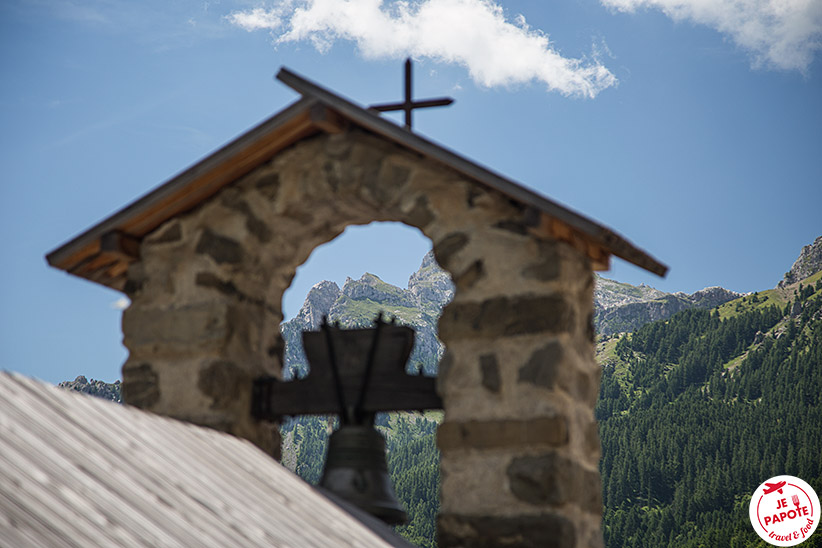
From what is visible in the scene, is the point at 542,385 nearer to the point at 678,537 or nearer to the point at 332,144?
the point at 332,144

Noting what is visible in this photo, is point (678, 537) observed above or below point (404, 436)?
below

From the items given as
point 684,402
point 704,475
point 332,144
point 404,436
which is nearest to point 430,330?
point 404,436

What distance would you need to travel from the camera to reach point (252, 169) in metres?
5.46

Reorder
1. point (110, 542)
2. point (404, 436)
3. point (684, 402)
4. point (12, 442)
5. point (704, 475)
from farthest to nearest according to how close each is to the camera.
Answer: point (404, 436) < point (684, 402) < point (704, 475) < point (12, 442) < point (110, 542)

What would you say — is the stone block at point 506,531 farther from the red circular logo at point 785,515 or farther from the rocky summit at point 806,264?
the rocky summit at point 806,264

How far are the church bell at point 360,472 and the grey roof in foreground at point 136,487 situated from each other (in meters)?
0.64

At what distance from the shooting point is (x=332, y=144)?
5332 millimetres

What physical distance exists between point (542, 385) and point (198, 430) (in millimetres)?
1539

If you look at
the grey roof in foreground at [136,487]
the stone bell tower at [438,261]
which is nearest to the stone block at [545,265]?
the stone bell tower at [438,261]

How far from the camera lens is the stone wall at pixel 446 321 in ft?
14.9

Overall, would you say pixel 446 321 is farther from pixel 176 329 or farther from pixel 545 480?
pixel 176 329

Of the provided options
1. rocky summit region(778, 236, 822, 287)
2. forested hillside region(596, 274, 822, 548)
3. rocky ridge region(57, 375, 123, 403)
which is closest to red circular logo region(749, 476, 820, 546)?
forested hillside region(596, 274, 822, 548)

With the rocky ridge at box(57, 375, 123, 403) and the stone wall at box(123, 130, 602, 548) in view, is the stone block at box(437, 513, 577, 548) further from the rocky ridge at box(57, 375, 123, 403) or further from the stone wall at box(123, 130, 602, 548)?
the rocky ridge at box(57, 375, 123, 403)

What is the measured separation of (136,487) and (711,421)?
112 meters
